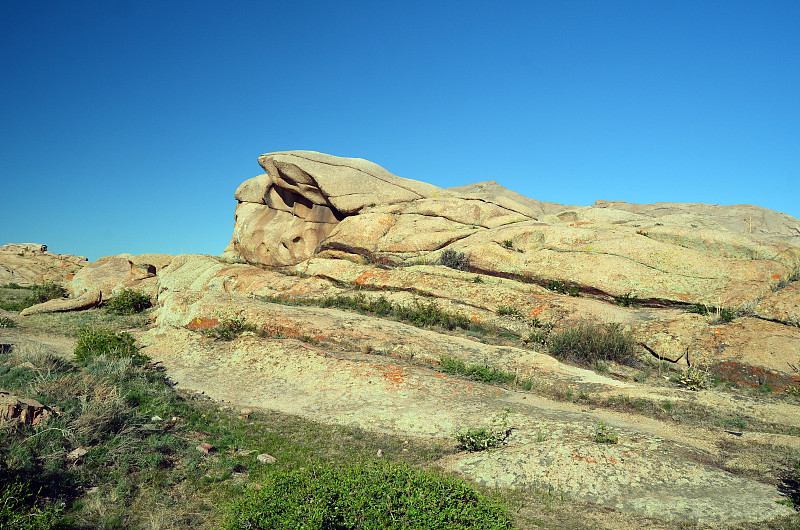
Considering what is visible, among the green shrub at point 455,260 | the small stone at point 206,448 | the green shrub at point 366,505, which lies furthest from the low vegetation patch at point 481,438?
the green shrub at point 455,260

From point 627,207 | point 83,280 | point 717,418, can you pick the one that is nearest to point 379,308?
point 717,418

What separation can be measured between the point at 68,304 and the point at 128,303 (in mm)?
2855

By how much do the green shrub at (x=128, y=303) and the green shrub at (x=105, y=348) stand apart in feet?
29.1

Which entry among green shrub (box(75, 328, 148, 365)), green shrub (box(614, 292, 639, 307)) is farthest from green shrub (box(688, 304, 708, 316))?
green shrub (box(75, 328, 148, 365))

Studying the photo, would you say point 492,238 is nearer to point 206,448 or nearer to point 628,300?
point 628,300

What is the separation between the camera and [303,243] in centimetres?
2548

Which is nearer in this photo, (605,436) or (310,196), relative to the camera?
(605,436)

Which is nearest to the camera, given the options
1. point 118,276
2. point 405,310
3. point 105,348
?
point 105,348

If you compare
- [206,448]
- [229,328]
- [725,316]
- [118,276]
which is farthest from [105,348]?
[725,316]

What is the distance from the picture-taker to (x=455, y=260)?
19469 mm

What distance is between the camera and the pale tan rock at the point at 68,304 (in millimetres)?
20969

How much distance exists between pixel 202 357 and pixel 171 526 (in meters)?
7.58

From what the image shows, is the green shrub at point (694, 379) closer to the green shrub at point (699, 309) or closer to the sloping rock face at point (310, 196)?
the green shrub at point (699, 309)

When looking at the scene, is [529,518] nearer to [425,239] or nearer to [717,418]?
[717,418]
